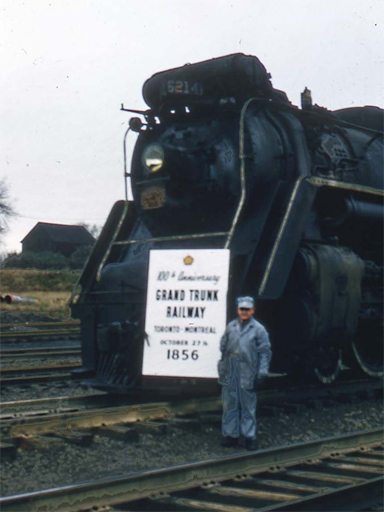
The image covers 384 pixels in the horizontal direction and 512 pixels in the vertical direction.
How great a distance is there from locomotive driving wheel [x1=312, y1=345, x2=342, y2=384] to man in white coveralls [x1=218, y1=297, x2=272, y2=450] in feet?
6.23

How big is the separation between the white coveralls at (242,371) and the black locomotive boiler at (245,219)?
407 mm

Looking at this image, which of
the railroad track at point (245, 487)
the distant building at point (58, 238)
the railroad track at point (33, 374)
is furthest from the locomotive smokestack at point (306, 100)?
the distant building at point (58, 238)

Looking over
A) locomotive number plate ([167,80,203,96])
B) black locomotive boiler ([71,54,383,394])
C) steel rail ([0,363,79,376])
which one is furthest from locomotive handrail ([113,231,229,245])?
steel rail ([0,363,79,376])

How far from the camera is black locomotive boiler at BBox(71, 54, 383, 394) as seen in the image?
669 centimetres

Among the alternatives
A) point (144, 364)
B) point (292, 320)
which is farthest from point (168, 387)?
point (292, 320)

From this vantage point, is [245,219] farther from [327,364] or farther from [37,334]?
[37,334]

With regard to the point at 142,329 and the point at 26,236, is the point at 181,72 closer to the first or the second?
the point at 142,329

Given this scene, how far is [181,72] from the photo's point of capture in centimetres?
771

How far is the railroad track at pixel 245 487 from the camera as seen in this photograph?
3762 mm

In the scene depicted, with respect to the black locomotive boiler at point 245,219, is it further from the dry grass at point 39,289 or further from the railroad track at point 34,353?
the dry grass at point 39,289

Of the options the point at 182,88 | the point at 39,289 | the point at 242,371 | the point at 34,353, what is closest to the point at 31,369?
the point at 34,353

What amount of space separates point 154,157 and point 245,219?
1.15m

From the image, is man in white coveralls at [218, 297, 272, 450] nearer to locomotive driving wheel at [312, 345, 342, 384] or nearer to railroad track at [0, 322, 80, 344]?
locomotive driving wheel at [312, 345, 342, 384]

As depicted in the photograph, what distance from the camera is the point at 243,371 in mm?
5637
